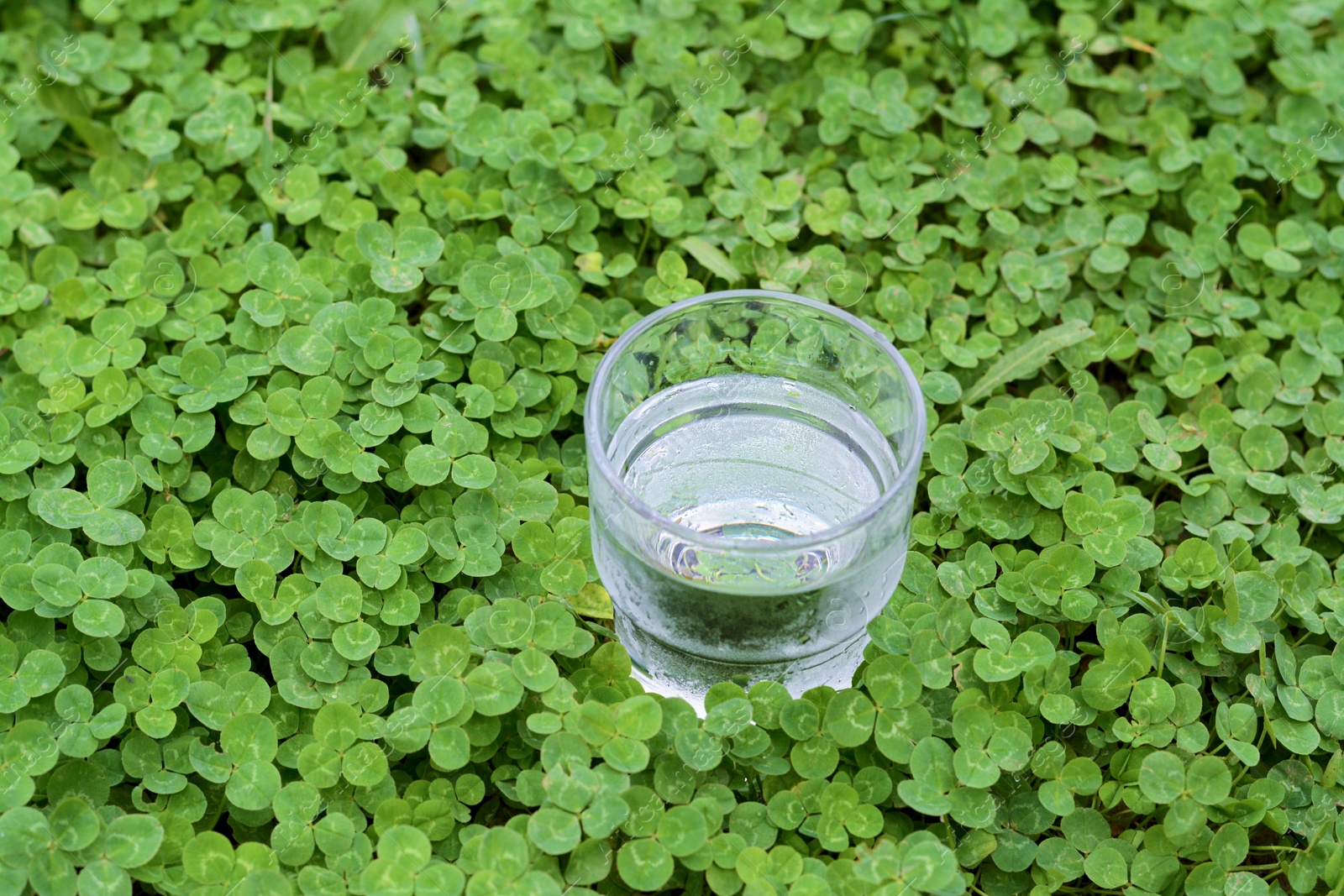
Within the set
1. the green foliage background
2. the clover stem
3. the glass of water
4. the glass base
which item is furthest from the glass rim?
the clover stem

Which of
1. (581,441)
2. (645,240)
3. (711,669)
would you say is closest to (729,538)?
(711,669)

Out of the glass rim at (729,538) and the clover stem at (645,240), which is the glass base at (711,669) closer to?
the glass rim at (729,538)

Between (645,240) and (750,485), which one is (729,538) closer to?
(750,485)

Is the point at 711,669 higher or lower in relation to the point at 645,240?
lower

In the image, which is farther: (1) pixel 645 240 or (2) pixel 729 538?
(1) pixel 645 240

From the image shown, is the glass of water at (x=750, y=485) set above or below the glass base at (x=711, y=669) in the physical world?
above

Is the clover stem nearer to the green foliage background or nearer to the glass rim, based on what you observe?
the green foliage background

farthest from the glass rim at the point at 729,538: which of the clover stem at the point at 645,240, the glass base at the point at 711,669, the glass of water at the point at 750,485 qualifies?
the clover stem at the point at 645,240
